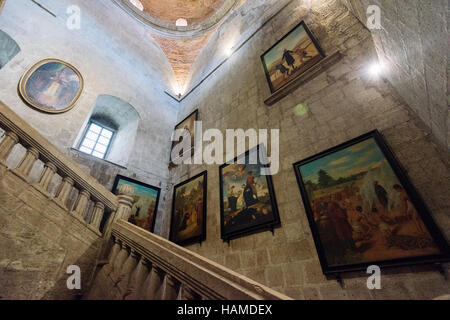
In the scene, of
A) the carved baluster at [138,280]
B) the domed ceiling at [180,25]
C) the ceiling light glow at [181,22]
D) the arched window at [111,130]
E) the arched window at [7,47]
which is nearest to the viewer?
the carved baluster at [138,280]

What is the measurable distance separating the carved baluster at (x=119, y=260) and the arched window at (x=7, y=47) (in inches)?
264

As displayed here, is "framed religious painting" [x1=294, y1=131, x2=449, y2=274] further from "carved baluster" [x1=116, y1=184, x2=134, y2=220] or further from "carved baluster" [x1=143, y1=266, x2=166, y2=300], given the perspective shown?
"carved baluster" [x1=116, y1=184, x2=134, y2=220]

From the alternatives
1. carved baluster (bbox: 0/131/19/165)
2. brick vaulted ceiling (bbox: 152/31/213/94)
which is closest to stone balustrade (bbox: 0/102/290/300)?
carved baluster (bbox: 0/131/19/165)

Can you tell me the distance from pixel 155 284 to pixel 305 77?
15.2 feet

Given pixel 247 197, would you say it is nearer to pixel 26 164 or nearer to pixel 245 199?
pixel 245 199

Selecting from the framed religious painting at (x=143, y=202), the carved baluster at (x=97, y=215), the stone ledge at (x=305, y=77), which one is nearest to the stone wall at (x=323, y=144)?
the stone ledge at (x=305, y=77)

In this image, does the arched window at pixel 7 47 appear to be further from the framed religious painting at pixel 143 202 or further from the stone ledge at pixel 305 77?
the stone ledge at pixel 305 77

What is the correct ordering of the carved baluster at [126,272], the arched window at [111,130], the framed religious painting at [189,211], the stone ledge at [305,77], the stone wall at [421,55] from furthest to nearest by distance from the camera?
1. the arched window at [111,130]
2. the framed religious painting at [189,211]
3. the stone ledge at [305,77]
4. the carved baluster at [126,272]
5. the stone wall at [421,55]

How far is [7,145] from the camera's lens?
2350mm

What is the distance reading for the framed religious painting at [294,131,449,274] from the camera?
2.42m

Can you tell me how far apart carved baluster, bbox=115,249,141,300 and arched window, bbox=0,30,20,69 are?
22.7ft

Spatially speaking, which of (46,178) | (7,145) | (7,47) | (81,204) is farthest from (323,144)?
(7,47)

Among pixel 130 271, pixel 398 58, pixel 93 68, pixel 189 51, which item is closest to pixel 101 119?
pixel 93 68

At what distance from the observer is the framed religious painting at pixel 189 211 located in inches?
191
